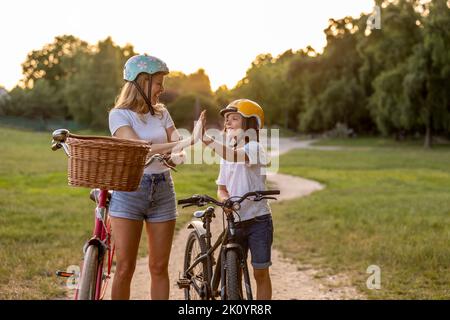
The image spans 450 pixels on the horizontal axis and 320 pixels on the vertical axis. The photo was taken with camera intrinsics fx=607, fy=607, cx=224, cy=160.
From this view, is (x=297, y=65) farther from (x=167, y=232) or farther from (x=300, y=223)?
(x=167, y=232)

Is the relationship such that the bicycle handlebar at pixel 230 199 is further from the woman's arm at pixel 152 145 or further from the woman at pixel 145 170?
the woman's arm at pixel 152 145

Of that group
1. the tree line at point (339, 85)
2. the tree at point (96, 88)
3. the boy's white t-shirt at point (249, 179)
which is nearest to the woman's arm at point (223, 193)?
the boy's white t-shirt at point (249, 179)

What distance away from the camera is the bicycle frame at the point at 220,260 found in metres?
3.63

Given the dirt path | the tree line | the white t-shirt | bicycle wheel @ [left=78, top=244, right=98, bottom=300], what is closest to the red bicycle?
bicycle wheel @ [left=78, top=244, right=98, bottom=300]

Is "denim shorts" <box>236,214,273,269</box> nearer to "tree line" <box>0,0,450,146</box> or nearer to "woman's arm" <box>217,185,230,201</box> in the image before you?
"woman's arm" <box>217,185,230,201</box>

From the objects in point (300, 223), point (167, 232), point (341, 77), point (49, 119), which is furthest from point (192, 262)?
point (49, 119)

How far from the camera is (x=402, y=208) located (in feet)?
39.4

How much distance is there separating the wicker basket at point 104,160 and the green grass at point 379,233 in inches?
145

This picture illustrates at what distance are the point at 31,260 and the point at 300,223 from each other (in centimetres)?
510

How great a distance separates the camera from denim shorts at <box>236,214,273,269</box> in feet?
12.4

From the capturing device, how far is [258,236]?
3.79 metres

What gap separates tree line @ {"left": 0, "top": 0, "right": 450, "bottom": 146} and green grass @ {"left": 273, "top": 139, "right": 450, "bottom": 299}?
1466 cm

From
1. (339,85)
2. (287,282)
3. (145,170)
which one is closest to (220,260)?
(145,170)

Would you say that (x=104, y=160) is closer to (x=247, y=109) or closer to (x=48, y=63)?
(x=247, y=109)
